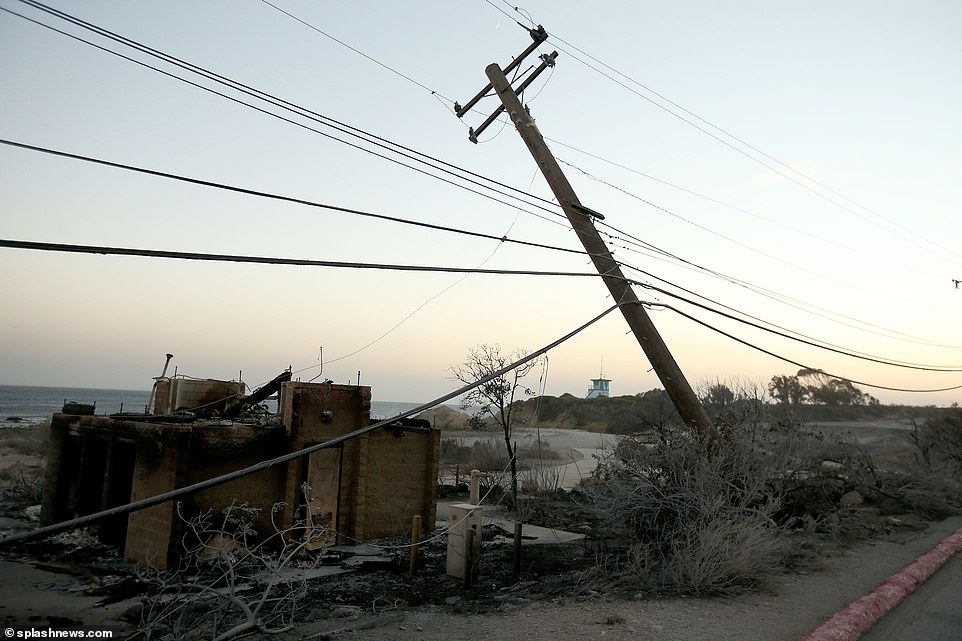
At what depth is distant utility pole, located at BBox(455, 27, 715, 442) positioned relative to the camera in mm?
11305

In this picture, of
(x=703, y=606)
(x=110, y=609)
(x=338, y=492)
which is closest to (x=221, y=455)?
(x=338, y=492)

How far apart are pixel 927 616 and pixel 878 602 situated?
59cm

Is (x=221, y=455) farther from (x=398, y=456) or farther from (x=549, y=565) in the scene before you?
(x=549, y=565)

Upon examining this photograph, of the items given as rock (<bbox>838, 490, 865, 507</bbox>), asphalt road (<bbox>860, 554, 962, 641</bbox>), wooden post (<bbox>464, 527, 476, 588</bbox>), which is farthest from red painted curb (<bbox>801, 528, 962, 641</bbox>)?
wooden post (<bbox>464, 527, 476, 588</bbox>)

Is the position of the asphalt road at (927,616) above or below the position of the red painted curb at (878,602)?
below

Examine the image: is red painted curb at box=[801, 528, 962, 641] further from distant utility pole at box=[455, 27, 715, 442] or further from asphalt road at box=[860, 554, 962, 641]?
distant utility pole at box=[455, 27, 715, 442]

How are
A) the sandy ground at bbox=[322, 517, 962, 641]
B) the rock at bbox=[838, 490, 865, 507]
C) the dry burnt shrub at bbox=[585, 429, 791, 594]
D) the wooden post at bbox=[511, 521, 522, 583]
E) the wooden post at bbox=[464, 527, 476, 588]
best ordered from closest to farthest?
the sandy ground at bbox=[322, 517, 962, 641] → the dry burnt shrub at bbox=[585, 429, 791, 594] → the wooden post at bbox=[464, 527, 476, 588] → the wooden post at bbox=[511, 521, 522, 583] → the rock at bbox=[838, 490, 865, 507]

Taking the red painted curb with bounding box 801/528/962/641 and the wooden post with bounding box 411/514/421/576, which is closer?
the red painted curb with bounding box 801/528/962/641

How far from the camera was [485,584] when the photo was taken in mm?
11953

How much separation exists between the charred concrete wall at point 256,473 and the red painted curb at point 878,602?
9.95 m

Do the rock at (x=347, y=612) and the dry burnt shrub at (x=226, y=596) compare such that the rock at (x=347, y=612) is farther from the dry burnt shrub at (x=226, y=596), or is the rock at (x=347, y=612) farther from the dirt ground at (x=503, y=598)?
the dry burnt shrub at (x=226, y=596)

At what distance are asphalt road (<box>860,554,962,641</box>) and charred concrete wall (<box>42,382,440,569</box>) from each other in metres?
10.4

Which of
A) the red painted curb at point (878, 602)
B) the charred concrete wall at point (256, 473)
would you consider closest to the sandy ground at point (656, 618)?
the red painted curb at point (878, 602)

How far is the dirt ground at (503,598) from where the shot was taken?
7.80 meters
